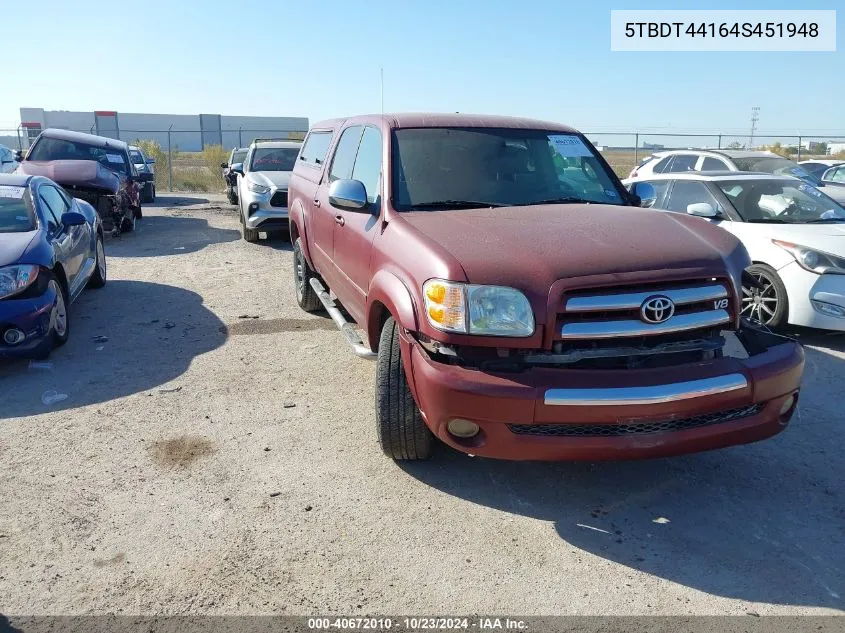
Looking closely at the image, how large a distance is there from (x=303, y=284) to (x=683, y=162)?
9143 millimetres

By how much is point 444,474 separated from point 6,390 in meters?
3.46

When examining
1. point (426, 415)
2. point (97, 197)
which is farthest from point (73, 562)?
point (97, 197)

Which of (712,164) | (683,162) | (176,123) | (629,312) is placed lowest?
(629,312)

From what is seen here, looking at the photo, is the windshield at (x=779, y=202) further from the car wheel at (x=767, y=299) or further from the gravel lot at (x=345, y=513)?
the gravel lot at (x=345, y=513)

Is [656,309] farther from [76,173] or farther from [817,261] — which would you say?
[76,173]

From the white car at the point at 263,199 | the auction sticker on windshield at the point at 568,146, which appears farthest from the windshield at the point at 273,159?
the auction sticker on windshield at the point at 568,146

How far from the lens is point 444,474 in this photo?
395cm

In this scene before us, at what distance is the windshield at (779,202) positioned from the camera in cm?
708

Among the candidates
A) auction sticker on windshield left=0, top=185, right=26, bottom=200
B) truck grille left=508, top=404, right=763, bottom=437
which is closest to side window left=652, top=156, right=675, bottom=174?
auction sticker on windshield left=0, top=185, right=26, bottom=200

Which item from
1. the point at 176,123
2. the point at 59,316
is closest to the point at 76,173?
the point at 59,316

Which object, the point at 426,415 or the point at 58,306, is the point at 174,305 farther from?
the point at 426,415

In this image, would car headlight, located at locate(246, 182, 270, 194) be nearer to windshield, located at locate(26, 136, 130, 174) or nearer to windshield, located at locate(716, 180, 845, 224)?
windshield, located at locate(26, 136, 130, 174)

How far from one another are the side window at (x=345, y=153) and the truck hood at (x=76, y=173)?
7490mm

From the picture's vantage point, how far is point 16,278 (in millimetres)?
5531
